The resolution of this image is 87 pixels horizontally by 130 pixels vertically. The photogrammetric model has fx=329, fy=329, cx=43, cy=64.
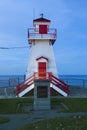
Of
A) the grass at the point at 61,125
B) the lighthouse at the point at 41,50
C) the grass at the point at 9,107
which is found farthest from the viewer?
the lighthouse at the point at 41,50

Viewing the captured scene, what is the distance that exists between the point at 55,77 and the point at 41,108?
29.2 ft

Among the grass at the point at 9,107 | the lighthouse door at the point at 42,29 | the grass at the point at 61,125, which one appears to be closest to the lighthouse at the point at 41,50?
the lighthouse door at the point at 42,29

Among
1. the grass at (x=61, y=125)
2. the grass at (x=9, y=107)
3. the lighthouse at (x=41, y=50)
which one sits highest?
the lighthouse at (x=41, y=50)

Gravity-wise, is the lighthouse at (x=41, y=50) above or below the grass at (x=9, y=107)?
above

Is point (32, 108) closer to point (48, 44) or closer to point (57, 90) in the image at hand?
point (57, 90)

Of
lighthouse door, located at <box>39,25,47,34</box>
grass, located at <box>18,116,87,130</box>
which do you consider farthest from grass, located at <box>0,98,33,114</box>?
lighthouse door, located at <box>39,25,47,34</box>

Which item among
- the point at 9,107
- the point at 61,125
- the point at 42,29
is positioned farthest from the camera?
the point at 42,29

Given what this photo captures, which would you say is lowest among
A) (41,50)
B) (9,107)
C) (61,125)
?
(9,107)

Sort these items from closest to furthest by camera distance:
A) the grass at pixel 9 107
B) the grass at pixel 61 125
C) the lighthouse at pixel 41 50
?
the grass at pixel 61 125 → the grass at pixel 9 107 → the lighthouse at pixel 41 50

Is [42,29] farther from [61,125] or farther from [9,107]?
[61,125]

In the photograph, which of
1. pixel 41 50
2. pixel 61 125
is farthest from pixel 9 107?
pixel 41 50

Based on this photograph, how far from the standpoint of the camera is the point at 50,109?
62.7 feet

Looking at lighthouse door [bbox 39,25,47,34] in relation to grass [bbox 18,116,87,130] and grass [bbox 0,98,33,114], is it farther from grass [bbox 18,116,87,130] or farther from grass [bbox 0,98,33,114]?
grass [bbox 18,116,87,130]

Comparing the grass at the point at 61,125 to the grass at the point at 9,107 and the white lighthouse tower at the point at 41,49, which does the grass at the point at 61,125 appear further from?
the white lighthouse tower at the point at 41,49
